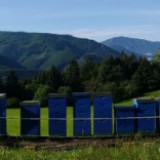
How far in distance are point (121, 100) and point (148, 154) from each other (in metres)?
86.1

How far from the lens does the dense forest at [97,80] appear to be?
98500 mm

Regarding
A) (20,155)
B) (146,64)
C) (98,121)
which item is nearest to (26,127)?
(98,121)

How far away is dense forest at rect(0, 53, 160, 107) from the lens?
323ft

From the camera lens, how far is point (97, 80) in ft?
363

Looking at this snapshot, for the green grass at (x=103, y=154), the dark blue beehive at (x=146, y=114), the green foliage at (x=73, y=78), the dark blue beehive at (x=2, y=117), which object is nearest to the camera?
the green grass at (x=103, y=154)

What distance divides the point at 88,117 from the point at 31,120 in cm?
220

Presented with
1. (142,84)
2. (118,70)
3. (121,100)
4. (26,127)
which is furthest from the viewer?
(118,70)

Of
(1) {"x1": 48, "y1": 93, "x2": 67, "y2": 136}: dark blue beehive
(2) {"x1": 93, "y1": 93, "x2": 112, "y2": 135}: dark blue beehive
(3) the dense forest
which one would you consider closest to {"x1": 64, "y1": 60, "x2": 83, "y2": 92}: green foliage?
(3) the dense forest

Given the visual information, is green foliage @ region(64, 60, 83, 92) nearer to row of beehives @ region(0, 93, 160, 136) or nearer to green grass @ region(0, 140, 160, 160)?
row of beehives @ region(0, 93, 160, 136)

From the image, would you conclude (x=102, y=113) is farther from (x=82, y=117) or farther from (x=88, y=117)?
(x=82, y=117)

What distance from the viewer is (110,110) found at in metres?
22.4

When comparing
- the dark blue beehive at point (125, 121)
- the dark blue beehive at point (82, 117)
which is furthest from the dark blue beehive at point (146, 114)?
the dark blue beehive at point (82, 117)

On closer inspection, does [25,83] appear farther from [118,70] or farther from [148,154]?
[148,154]

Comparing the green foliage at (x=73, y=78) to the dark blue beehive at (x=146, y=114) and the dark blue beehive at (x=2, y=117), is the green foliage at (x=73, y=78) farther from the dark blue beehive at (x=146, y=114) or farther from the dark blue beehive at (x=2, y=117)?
the dark blue beehive at (x=2, y=117)
